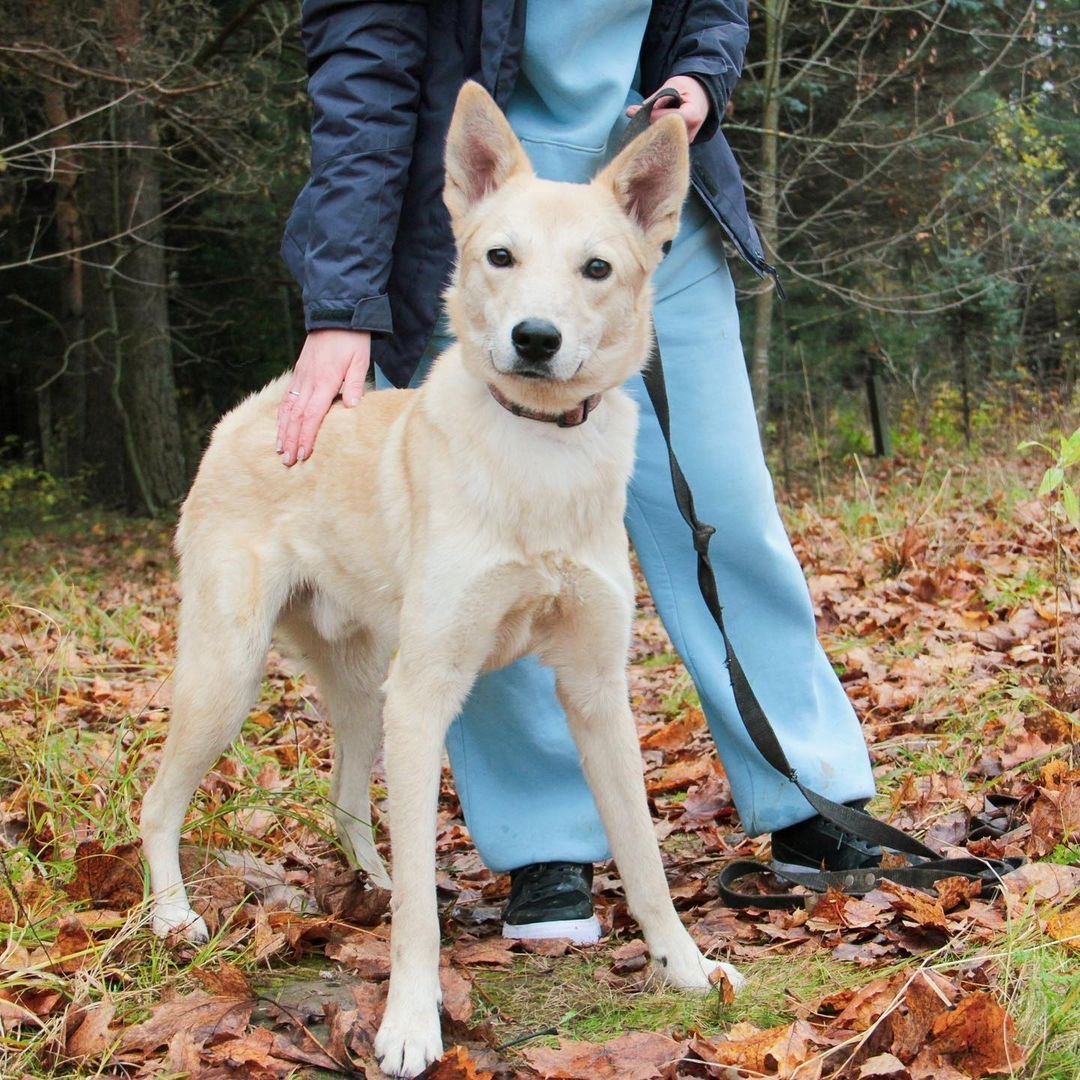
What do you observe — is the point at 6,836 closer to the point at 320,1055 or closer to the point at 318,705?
the point at 320,1055

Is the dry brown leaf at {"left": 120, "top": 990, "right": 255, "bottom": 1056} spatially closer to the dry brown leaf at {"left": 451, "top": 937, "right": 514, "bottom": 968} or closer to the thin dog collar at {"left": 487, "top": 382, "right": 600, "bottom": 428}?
the dry brown leaf at {"left": 451, "top": 937, "right": 514, "bottom": 968}

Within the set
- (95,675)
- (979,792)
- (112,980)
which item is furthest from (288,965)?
(95,675)

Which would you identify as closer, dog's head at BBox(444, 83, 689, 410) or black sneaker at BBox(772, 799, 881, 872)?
dog's head at BBox(444, 83, 689, 410)

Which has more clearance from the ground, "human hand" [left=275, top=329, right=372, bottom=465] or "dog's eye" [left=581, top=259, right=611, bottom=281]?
"dog's eye" [left=581, top=259, right=611, bottom=281]

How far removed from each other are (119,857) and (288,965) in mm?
573

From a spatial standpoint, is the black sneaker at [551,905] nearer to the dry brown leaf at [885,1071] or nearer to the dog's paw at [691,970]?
the dog's paw at [691,970]

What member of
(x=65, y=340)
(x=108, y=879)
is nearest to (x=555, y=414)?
(x=108, y=879)

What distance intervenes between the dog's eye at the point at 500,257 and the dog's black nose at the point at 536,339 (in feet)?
0.76

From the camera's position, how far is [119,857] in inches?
119

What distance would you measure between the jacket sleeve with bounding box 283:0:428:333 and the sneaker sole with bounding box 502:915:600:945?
5.07ft

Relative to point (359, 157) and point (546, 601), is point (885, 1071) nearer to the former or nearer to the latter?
point (546, 601)

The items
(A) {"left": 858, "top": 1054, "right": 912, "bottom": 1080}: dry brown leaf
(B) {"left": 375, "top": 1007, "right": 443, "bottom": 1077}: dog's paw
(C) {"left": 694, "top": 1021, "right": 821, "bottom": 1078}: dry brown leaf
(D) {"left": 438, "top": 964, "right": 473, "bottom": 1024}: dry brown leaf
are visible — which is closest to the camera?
(A) {"left": 858, "top": 1054, "right": 912, "bottom": 1080}: dry brown leaf

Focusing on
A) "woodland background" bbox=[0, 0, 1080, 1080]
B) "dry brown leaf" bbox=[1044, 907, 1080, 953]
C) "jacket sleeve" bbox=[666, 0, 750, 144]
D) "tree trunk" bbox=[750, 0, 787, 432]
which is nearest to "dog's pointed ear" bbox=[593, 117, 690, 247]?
"jacket sleeve" bbox=[666, 0, 750, 144]

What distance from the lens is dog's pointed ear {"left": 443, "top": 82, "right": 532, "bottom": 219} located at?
2697 mm
